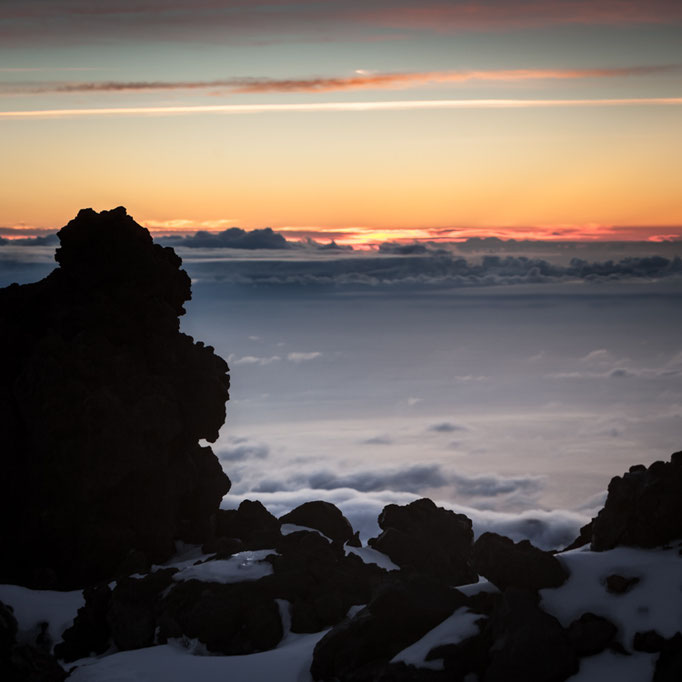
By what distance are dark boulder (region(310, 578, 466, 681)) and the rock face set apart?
93.8ft

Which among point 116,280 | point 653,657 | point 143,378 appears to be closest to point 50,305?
point 116,280

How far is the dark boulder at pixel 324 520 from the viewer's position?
81.0 metres

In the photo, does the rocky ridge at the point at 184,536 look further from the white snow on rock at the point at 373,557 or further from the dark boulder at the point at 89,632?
the white snow on rock at the point at 373,557

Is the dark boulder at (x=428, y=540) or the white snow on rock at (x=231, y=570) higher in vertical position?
the white snow on rock at (x=231, y=570)

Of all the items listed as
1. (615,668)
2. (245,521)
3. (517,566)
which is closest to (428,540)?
(245,521)

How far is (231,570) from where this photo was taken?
201 feet

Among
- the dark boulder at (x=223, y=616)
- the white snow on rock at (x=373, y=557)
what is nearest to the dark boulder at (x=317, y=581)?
the dark boulder at (x=223, y=616)

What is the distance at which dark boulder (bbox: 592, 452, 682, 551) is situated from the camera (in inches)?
2096

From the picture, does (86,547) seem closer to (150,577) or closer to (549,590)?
(150,577)

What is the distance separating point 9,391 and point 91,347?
7809mm

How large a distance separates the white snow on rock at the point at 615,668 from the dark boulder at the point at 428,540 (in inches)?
1128

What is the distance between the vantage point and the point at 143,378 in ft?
248

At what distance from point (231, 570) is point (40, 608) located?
14.6m

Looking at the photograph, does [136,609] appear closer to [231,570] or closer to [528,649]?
[231,570]
